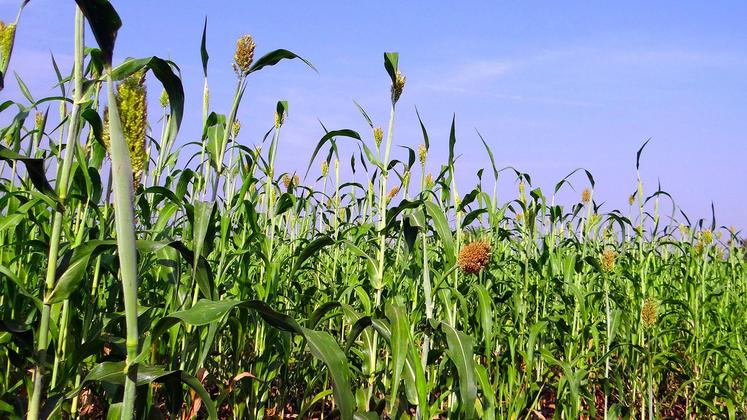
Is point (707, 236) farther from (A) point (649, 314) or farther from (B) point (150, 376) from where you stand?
(B) point (150, 376)

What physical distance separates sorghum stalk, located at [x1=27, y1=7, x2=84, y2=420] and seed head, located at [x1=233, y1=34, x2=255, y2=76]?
446 mm

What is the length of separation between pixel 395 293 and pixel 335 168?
1.28m

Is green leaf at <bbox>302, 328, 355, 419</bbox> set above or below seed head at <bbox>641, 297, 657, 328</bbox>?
above

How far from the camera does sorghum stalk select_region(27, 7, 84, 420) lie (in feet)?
3.81

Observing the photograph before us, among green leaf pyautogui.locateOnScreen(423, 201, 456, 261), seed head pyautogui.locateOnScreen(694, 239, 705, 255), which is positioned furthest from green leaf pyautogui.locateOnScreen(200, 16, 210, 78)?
seed head pyautogui.locateOnScreen(694, 239, 705, 255)

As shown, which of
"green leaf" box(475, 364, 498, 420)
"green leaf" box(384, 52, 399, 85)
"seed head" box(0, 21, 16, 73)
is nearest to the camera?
"seed head" box(0, 21, 16, 73)

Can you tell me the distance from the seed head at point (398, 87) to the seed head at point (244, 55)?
2.72 feet

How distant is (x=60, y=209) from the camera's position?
1.27 meters

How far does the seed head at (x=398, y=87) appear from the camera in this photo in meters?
2.39

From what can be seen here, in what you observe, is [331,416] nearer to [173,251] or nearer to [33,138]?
[173,251]

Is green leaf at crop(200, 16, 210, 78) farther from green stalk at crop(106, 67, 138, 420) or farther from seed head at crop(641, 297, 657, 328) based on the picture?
seed head at crop(641, 297, 657, 328)

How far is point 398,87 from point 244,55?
0.86 metres

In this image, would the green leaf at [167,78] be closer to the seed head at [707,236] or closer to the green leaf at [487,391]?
the green leaf at [487,391]

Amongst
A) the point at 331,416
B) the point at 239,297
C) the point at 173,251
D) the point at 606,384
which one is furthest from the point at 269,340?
the point at 606,384
